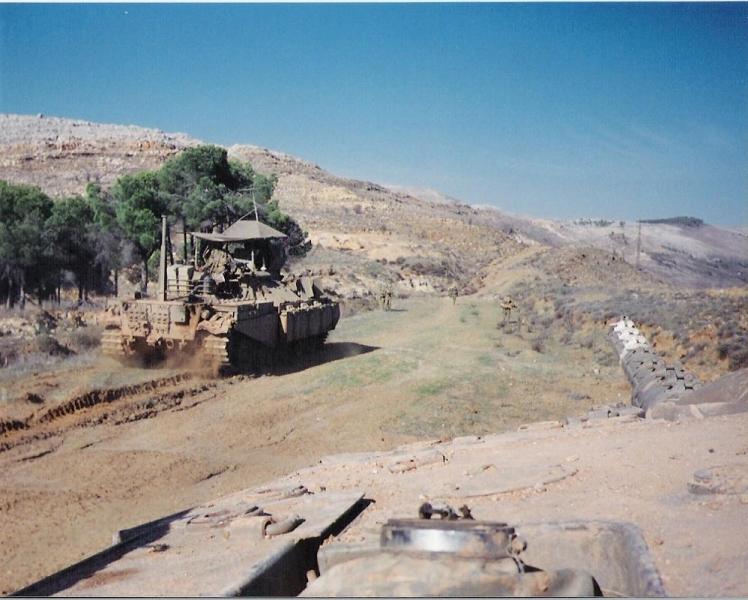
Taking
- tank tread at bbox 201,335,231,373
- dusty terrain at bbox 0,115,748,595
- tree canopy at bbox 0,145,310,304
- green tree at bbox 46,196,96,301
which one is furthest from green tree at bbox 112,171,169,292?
tank tread at bbox 201,335,231,373

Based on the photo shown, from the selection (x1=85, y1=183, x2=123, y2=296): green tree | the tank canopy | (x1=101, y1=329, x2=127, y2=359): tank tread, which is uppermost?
(x1=85, y1=183, x2=123, y2=296): green tree

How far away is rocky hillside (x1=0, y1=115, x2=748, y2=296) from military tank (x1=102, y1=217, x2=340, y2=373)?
44.5ft

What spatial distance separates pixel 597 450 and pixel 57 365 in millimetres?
12071

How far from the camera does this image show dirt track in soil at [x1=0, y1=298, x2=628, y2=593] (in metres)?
7.73

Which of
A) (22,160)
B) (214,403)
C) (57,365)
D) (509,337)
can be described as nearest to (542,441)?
(214,403)

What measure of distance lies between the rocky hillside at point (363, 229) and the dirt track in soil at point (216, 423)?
17.1 meters

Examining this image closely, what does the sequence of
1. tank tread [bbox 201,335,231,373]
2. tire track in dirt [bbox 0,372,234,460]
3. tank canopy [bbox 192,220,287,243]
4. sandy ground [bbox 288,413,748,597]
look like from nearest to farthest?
sandy ground [bbox 288,413,748,597] < tire track in dirt [bbox 0,372,234,460] < tank tread [bbox 201,335,231,373] < tank canopy [bbox 192,220,287,243]

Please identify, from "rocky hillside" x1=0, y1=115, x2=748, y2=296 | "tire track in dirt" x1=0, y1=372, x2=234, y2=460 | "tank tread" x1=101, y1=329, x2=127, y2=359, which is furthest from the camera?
"rocky hillside" x1=0, y1=115, x2=748, y2=296

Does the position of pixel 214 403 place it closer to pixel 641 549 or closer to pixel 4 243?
pixel 641 549

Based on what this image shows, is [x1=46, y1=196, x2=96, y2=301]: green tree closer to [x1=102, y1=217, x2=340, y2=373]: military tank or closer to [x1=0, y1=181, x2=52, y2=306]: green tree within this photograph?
[x1=0, y1=181, x2=52, y2=306]: green tree

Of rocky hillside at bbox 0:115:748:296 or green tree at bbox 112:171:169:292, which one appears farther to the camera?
rocky hillside at bbox 0:115:748:296

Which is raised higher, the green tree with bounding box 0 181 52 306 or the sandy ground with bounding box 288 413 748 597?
the green tree with bounding box 0 181 52 306

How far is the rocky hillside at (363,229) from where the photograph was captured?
1832 inches

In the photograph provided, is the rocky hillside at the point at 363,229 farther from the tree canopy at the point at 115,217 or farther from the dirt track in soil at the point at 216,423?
the dirt track in soil at the point at 216,423
